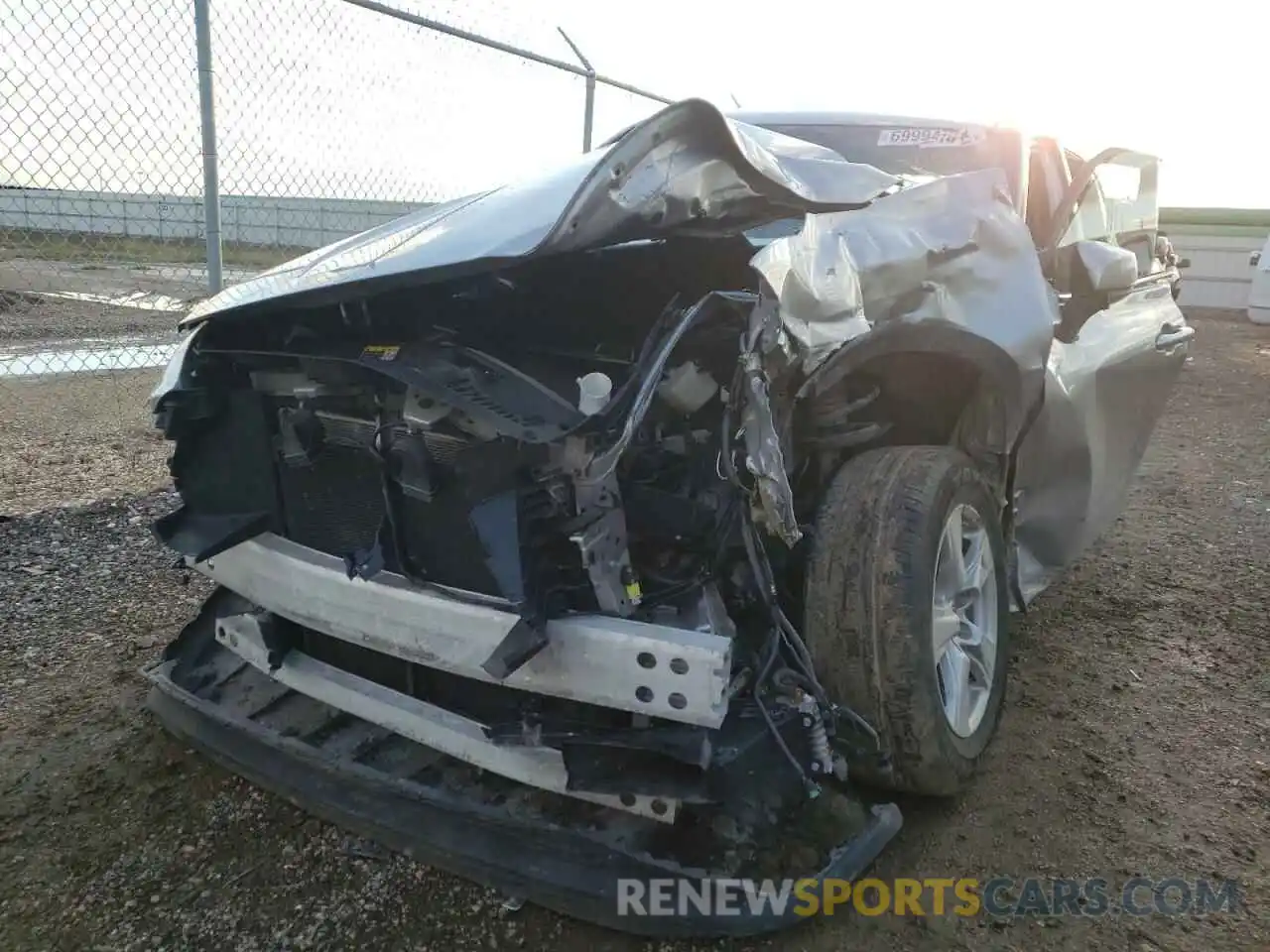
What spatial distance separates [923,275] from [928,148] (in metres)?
1.37

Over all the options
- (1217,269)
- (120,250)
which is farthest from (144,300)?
(1217,269)

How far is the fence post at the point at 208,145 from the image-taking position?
428 centimetres

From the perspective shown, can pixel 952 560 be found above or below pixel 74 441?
above

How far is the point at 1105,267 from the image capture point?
314 centimetres

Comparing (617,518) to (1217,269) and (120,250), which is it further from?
(1217,269)

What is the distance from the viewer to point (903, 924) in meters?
2.09

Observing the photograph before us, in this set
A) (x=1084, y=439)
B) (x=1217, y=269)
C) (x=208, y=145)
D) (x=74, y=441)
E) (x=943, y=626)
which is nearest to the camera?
(x=943, y=626)

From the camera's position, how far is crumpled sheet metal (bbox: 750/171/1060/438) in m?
2.17

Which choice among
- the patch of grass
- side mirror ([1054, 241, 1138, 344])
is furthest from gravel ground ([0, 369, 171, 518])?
side mirror ([1054, 241, 1138, 344])

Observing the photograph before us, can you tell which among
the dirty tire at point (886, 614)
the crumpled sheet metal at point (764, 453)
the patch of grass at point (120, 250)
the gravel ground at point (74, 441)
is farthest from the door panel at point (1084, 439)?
the gravel ground at point (74, 441)

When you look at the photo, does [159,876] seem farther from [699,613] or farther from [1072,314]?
[1072,314]

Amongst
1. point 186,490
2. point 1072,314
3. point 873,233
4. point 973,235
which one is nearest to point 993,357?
point 973,235

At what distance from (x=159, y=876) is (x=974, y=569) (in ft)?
7.36

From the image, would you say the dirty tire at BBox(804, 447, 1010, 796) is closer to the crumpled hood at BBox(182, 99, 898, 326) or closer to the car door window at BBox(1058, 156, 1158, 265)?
the crumpled hood at BBox(182, 99, 898, 326)
